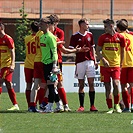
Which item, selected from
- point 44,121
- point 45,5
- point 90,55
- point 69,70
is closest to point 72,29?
point 45,5

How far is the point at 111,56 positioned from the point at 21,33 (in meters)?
17.2

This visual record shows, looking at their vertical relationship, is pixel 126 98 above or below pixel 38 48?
below

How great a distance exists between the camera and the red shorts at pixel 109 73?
14.9 metres

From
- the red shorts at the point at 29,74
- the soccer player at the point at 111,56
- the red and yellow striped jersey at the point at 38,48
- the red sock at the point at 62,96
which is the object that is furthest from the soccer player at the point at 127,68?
the red shorts at the point at 29,74

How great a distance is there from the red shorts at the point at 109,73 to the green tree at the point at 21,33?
1374 centimetres

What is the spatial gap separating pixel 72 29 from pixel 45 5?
7.28ft

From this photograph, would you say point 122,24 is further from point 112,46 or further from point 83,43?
point 83,43

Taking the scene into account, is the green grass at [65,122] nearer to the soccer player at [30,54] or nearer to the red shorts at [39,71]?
the red shorts at [39,71]

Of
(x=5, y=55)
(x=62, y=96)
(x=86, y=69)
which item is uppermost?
(x=5, y=55)

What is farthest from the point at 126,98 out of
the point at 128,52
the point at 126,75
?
the point at 128,52

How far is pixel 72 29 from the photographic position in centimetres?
3497

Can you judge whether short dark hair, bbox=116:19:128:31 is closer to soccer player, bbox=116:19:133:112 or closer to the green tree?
soccer player, bbox=116:19:133:112

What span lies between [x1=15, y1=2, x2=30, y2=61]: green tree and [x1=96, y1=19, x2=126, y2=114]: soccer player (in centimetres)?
1377

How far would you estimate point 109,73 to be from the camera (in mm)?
15039
